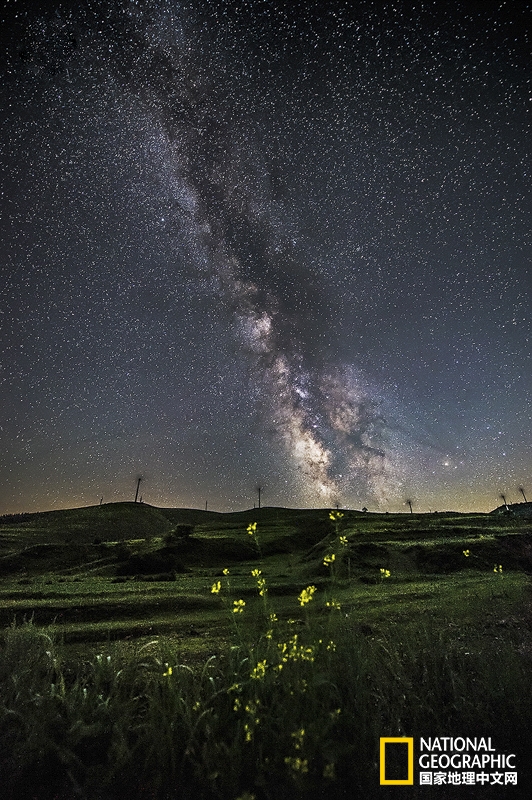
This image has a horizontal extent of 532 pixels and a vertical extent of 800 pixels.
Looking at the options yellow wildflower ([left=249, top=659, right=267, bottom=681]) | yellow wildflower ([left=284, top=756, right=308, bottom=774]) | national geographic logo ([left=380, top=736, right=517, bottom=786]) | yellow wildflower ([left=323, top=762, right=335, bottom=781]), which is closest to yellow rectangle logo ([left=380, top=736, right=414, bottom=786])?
national geographic logo ([left=380, top=736, right=517, bottom=786])

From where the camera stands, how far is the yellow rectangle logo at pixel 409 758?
4.32m

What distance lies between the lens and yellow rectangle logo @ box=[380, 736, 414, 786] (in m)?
4.32

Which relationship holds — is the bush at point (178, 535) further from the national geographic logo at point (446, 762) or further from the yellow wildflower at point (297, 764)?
the yellow wildflower at point (297, 764)

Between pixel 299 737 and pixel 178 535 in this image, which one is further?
pixel 178 535

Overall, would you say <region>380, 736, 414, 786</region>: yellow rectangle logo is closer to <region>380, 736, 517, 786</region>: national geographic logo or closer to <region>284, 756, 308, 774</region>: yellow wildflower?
<region>380, 736, 517, 786</region>: national geographic logo

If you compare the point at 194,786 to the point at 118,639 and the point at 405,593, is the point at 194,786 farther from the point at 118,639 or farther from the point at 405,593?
the point at 405,593

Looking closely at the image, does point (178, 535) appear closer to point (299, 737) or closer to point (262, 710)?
point (262, 710)

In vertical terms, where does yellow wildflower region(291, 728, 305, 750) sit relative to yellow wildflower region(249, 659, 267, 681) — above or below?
below

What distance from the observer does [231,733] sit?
463 centimetres

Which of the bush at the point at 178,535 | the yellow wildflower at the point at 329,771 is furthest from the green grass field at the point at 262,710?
the bush at the point at 178,535

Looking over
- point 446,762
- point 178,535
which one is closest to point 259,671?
point 446,762

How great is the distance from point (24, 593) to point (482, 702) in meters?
21.3

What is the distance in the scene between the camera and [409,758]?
4512 millimetres

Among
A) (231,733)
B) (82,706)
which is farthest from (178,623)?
(231,733)
